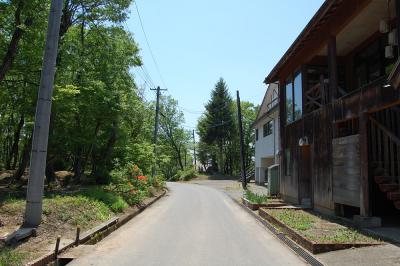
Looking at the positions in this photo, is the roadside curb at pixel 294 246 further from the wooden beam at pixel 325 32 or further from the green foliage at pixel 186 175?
the green foliage at pixel 186 175

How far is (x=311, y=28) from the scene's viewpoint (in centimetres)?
1558

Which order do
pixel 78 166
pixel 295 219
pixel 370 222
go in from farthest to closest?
pixel 78 166
pixel 295 219
pixel 370 222

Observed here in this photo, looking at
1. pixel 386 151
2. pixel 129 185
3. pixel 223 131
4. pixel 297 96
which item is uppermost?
pixel 223 131

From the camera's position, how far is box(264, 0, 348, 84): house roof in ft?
45.1

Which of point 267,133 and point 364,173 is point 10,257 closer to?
point 364,173

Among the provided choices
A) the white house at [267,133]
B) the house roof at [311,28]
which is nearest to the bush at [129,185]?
the house roof at [311,28]

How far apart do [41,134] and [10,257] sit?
4.21 metres

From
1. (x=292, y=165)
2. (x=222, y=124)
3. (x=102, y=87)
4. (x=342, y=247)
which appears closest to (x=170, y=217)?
(x=292, y=165)

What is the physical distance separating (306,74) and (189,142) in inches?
2960

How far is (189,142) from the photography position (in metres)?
93.6

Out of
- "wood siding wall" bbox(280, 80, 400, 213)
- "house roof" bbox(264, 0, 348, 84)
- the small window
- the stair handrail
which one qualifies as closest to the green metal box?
"wood siding wall" bbox(280, 80, 400, 213)

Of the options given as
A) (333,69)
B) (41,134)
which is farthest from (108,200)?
(333,69)

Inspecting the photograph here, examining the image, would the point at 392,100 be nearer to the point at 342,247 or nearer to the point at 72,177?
the point at 342,247

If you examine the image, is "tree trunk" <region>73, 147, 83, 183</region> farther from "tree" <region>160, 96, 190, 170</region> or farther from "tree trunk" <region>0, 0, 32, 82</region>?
"tree" <region>160, 96, 190, 170</region>
